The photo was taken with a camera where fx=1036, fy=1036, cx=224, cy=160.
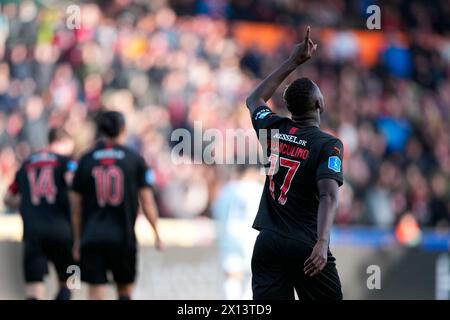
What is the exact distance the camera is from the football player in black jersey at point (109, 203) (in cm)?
1045

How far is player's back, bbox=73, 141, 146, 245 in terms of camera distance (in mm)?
10445

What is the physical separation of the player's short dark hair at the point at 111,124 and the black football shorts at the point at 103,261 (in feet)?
3.68

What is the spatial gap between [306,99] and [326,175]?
2.00ft

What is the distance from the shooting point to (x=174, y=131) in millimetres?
17797

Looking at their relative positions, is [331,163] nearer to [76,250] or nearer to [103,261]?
[103,261]

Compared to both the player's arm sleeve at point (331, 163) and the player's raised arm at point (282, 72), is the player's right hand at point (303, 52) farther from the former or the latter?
the player's arm sleeve at point (331, 163)

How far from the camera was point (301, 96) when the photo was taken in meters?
7.36

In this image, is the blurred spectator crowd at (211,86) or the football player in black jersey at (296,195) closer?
the football player in black jersey at (296,195)

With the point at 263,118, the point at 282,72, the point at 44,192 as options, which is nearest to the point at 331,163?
the point at 263,118

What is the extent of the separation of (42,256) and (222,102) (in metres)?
8.15

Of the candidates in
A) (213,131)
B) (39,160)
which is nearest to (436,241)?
(213,131)

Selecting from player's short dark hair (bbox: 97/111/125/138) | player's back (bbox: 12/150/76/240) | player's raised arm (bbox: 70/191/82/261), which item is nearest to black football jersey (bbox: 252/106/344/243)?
player's short dark hair (bbox: 97/111/125/138)

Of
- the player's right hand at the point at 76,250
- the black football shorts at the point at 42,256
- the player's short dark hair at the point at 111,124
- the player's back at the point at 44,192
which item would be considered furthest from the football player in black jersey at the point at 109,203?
the black football shorts at the point at 42,256

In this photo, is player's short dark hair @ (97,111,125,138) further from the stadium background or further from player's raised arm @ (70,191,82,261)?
the stadium background
